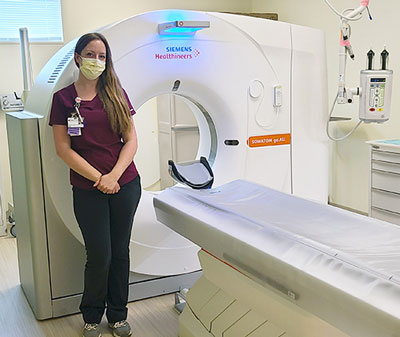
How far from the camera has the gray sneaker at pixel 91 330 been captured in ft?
7.28

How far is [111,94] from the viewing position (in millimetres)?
2117

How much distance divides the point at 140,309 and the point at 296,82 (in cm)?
150

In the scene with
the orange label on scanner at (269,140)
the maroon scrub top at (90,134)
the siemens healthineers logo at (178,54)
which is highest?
the siemens healthineers logo at (178,54)

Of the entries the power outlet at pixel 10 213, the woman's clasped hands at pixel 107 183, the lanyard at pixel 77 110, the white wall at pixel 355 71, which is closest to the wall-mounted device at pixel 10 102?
the power outlet at pixel 10 213

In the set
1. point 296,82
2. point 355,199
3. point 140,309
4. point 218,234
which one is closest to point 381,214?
point 355,199

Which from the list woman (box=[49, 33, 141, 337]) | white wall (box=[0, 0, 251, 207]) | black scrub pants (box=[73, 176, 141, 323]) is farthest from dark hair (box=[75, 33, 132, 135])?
white wall (box=[0, 0, 251, 207])

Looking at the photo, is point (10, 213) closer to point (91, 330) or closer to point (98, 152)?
point (91, 330)

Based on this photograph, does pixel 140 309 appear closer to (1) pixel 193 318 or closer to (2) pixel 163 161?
(1) pixel 193 318

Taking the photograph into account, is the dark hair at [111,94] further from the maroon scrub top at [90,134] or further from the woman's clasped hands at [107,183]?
the woman's clasped hands at [107,183]

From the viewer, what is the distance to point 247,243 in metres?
1.49

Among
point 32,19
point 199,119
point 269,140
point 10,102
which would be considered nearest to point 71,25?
point 32,19

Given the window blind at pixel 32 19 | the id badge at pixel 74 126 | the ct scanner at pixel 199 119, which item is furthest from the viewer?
the window blind at pixel 32 19

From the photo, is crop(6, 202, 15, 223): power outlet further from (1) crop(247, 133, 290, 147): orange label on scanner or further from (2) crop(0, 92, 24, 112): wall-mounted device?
(1) crop(247, 133, 290, 147): orange label on scanner

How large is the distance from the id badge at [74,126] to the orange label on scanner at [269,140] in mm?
1013
